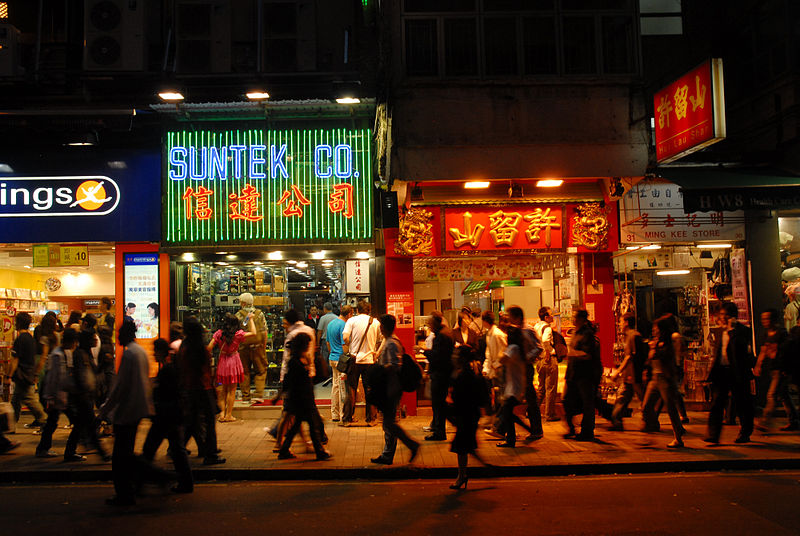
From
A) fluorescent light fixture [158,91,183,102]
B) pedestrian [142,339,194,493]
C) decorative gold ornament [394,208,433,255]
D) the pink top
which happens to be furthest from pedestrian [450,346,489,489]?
fluorescent light fixture [158,91,183,102]

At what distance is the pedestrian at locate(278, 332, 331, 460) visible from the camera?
870 centimetres

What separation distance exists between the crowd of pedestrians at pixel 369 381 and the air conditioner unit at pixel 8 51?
5.00 metres

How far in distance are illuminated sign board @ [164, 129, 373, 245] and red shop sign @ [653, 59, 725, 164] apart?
18.1 ft

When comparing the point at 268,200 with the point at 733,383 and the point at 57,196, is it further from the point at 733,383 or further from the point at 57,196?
the point at 733,383

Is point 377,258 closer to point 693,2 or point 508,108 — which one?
point 508,108

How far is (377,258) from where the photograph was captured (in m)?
12.8

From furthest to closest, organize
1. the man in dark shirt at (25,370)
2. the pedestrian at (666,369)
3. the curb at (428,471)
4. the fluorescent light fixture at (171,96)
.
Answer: the fluorescent light fixture at (171,96) → the man in dark shirt at (25,370) → the pedestrian at (666,369) → the curb at (428,471)

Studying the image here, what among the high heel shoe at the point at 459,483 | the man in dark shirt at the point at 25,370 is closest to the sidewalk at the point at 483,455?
the man in dark shirt at the point at 25,370

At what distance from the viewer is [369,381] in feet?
29.0

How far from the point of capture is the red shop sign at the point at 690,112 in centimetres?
999

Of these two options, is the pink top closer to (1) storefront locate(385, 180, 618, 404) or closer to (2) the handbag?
(2) the handbag

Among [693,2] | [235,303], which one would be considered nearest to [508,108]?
[693,2]

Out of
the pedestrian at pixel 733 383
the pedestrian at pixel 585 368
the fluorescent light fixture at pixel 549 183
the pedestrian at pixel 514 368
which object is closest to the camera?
the pedestrian at pixel 514 368

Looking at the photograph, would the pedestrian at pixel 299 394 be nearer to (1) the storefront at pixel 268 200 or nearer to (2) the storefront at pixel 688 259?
(1) the storefront at pixel 268 200
